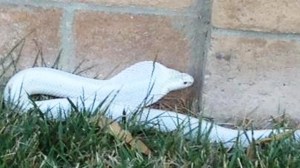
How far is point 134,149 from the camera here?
1.75m

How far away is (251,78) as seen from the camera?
1979mm

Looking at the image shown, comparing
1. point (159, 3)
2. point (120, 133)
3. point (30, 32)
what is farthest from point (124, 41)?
point (120, 133)

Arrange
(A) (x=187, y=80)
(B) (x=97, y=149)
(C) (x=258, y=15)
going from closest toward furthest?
(B) (x=97, y=149)
(C) (x=258, y=15)
(A) (x=187, y=80)

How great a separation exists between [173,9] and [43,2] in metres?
0.32

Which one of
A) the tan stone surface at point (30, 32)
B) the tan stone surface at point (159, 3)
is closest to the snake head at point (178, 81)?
the tan stone surface at point (159, 3)

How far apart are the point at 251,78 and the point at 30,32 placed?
0.56 m

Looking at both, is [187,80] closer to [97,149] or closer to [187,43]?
[187,43]

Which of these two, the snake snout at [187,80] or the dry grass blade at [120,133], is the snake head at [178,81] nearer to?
the snake snout at [187,80]

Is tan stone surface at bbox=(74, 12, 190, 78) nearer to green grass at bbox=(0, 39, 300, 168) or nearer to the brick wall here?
the brick wall

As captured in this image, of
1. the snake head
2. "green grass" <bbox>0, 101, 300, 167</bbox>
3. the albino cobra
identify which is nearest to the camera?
"green grass" <bbox>0, 101, 300, 167</bbox>

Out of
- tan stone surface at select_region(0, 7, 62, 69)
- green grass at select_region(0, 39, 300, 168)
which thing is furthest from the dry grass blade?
tan stone surface at select_region(0, 7, 62, 69)

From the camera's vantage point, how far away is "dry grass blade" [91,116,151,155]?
5.79 ft

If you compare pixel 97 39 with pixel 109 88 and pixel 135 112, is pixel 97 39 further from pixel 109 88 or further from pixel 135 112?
pixel 135 112

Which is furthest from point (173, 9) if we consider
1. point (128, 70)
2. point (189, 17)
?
point (128, 70)
